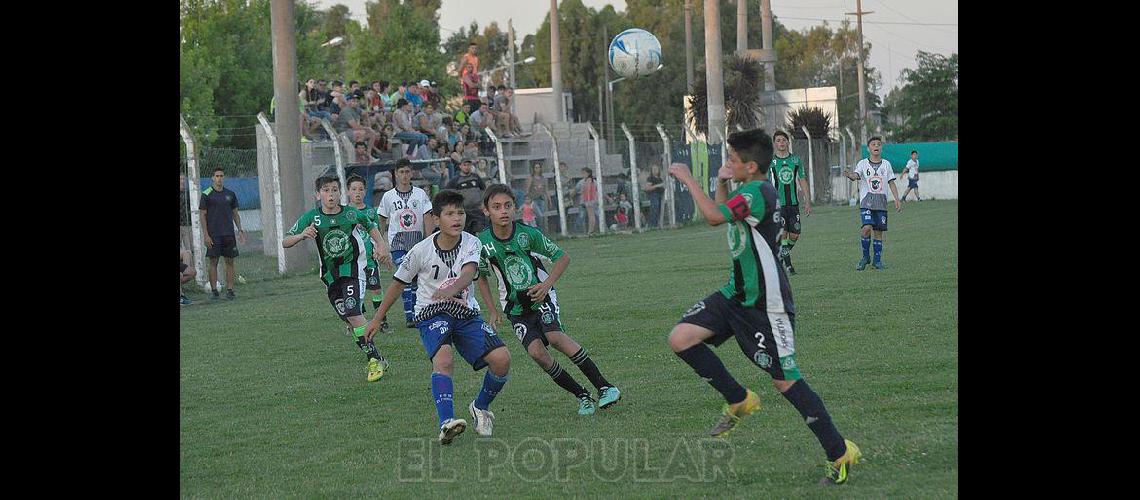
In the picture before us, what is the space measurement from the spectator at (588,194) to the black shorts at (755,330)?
71.8 ft

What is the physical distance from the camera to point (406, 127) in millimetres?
24859

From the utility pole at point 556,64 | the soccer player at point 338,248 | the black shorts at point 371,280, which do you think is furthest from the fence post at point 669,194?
the soccer player at point 338,248

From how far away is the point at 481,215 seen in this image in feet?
43.1

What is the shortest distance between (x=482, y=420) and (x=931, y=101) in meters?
59.4

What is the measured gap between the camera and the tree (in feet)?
205

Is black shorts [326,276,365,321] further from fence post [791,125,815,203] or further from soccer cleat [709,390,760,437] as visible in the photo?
fence post [791,125,815,203]

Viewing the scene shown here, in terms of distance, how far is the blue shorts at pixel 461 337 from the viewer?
25.9ft

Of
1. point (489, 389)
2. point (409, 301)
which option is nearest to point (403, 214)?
point (409, 301)

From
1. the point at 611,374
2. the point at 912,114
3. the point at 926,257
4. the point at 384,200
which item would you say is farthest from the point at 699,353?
the point at 912,114

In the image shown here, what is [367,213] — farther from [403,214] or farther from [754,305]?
[754,305]

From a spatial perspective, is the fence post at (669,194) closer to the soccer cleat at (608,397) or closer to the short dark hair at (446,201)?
the soccer cleat at (608,397)
